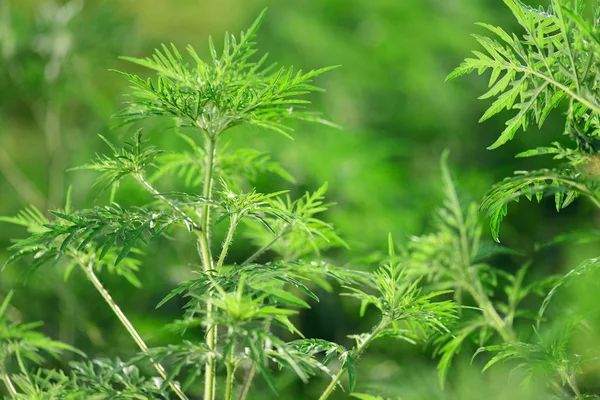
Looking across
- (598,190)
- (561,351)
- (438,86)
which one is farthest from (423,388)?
(438,86)

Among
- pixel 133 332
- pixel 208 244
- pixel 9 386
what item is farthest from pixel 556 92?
pixel 9 386

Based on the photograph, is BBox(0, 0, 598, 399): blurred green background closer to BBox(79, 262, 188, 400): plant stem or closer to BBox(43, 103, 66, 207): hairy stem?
BBox(43, 103, 66, 207): hairy stem

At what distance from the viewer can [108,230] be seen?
605 mm

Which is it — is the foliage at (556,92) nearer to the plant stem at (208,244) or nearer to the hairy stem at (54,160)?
the plant stem at (208,244)

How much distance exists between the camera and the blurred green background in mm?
1431

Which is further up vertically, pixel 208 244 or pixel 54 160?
pixel 54 160

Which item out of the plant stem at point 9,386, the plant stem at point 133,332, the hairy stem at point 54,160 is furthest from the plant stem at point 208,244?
the hairy stem at point 54,160

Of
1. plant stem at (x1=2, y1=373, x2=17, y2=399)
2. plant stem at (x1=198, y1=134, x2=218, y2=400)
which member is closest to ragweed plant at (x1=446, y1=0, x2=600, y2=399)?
plant stem at (x1=198, y1=134, x2=218, y2=400)

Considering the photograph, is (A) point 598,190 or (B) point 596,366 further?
(B) point 596,366

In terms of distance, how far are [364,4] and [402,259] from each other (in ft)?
8.45

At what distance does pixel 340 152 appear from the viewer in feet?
6.36

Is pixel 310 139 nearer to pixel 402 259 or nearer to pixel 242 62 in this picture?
pixel 402 259

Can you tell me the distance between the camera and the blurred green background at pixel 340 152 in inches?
56.3

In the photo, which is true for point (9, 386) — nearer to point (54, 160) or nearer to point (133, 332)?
point (133, 332)
